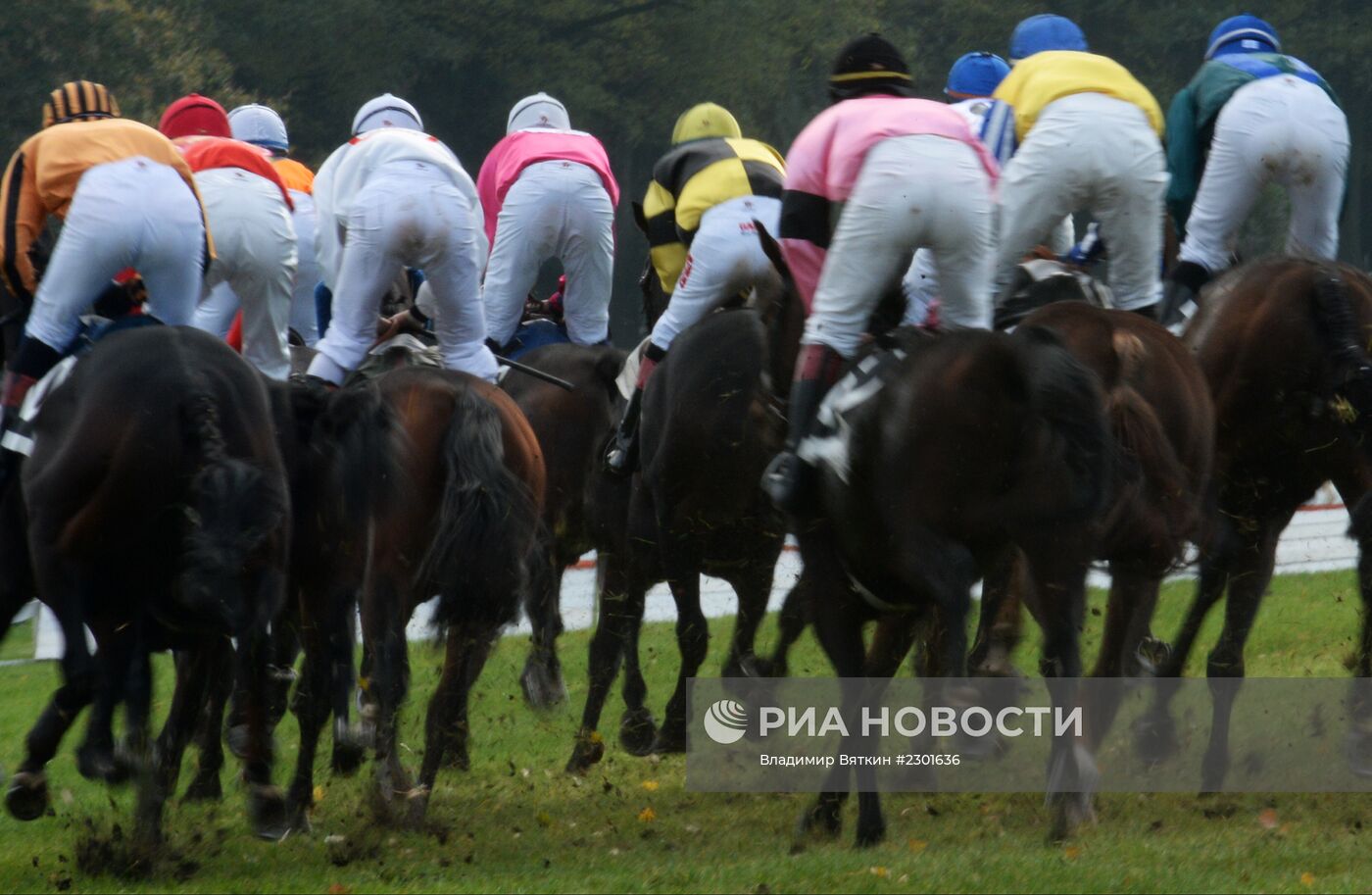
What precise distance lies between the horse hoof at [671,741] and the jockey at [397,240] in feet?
5.68

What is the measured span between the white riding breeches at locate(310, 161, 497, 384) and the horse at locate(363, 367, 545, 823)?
79 cm

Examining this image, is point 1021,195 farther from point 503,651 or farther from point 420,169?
point 503,651

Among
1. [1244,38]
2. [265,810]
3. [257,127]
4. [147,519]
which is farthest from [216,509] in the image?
[257,127]

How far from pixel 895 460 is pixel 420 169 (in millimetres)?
2994

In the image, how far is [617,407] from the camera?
30.2 feet

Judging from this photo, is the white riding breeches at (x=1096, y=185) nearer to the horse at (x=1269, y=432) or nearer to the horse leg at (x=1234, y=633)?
the horse at (x=1269, y=432)

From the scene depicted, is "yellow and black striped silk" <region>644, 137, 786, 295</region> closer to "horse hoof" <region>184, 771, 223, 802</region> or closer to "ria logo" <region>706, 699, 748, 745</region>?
"ria logo" <region>706, 699, 748, 745</region>

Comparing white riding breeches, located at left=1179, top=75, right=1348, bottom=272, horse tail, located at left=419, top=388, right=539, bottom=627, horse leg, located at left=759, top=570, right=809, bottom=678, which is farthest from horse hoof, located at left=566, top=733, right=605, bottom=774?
white riding breeches, located at left=1179, top=75, right=1348, bottom=272

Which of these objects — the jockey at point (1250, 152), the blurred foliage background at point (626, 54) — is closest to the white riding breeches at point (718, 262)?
the jockey at point (1250, 152)

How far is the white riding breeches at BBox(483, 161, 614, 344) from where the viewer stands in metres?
10.1

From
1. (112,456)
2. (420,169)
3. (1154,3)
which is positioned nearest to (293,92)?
(1154,3)

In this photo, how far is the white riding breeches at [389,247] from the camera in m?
8.26

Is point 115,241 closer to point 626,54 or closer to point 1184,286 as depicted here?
point 1184,286

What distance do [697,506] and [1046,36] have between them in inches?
112
